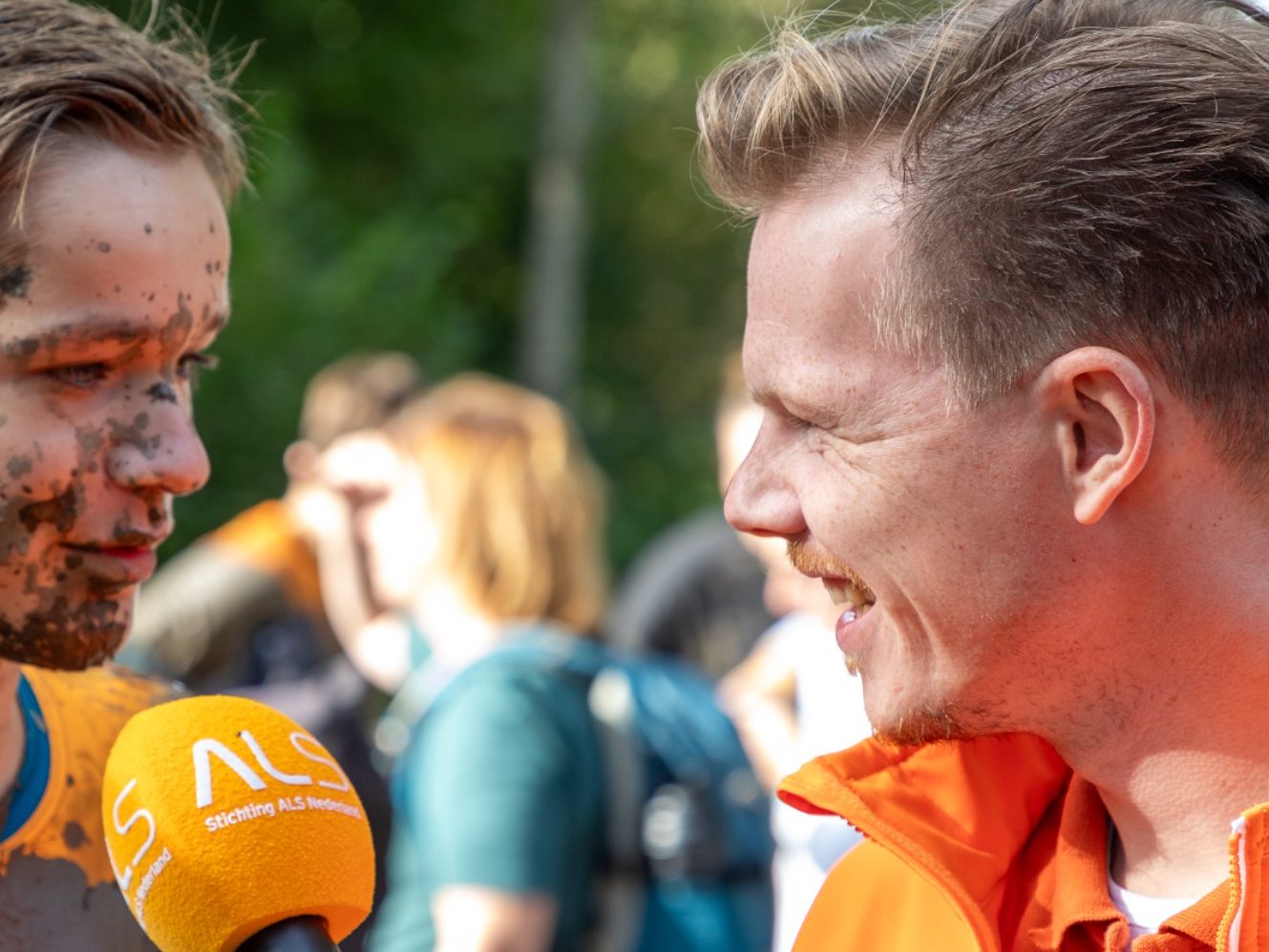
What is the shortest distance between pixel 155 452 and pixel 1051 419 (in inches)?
45.0

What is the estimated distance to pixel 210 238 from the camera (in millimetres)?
2174

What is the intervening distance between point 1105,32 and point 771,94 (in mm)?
427

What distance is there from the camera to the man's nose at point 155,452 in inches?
79.4

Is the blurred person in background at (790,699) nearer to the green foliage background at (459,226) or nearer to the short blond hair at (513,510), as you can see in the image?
the short blond hair at (513,510)

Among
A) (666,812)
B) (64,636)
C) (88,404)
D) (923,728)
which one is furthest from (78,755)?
(666,812)

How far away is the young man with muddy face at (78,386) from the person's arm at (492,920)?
150 cm

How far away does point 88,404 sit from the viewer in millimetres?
2014

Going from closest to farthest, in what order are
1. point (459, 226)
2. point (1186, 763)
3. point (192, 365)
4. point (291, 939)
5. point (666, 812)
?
1. point (291, 939)
2. point (1186, 763)
3. point (192, 365)
4. point (666, 812)
5. point (459, 226)

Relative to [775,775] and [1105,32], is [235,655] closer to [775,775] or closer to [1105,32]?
[775,775]

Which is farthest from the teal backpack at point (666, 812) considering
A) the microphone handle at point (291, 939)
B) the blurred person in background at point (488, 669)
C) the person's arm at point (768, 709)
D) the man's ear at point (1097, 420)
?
the man's ear at point (1097, 420)

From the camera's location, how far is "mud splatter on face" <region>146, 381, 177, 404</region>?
207 cm

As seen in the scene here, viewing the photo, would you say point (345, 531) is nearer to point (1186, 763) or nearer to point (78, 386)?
point (78, 386)

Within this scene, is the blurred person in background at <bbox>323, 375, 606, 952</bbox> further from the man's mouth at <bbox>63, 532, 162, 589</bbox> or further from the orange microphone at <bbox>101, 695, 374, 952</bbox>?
the orange microphone at <bbox>101, 695, 374, 952</bbox>

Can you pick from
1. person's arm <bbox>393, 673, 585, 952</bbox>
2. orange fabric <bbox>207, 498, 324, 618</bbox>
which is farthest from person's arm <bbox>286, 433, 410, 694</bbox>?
person's arm <bbox>393, 673, 585, 952</bbox>
